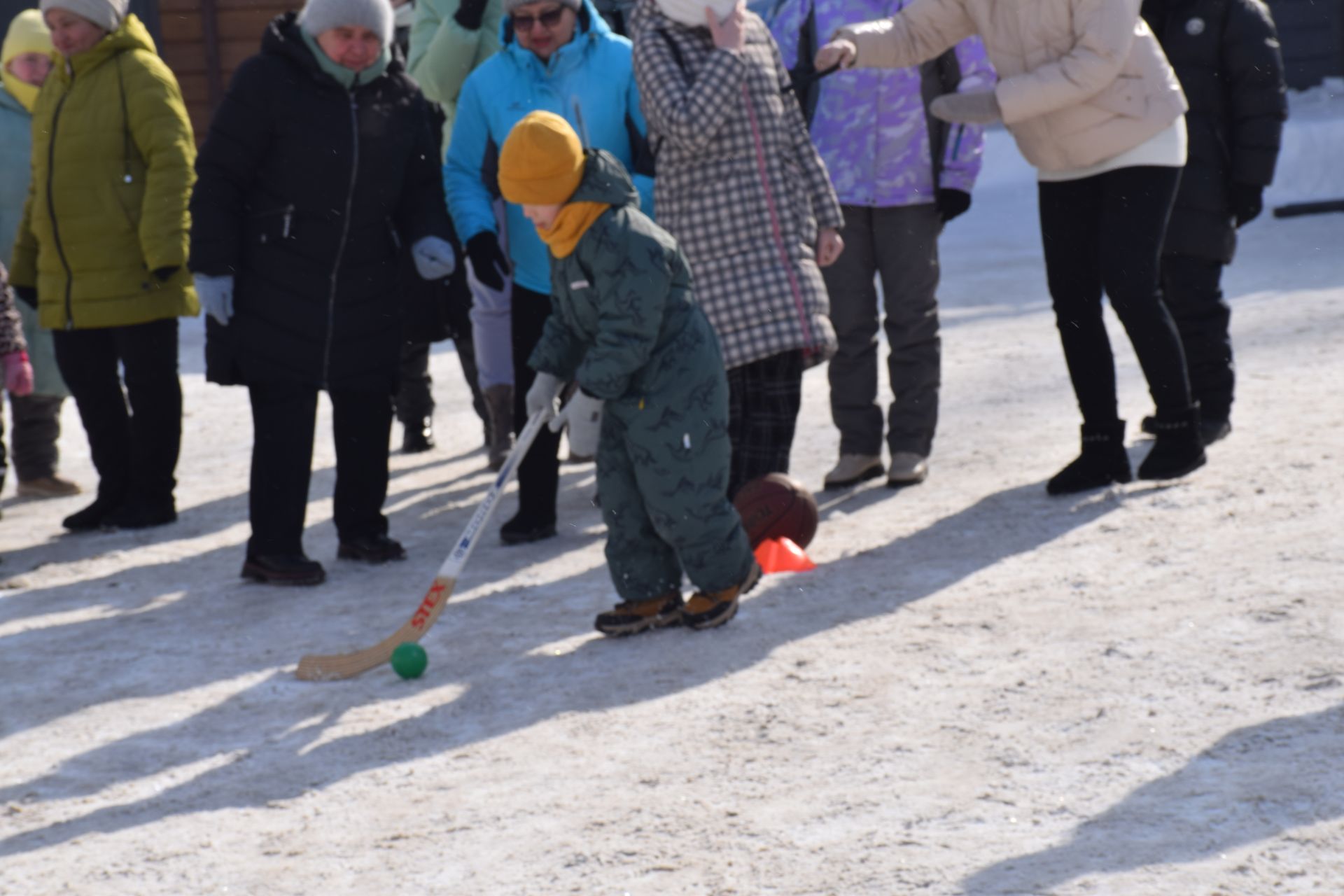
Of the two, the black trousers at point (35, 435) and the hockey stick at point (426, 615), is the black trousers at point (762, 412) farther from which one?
the black trousers at point (35, 435)

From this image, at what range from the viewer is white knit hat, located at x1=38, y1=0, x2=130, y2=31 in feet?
19.8

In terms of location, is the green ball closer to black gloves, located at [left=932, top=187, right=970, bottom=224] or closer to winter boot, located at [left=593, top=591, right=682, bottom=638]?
winter boot, located at [left=593, top=591, right=682, bottom=638]

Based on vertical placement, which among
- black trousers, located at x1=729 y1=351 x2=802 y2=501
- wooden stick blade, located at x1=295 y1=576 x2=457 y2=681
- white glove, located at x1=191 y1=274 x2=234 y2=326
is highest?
white glove, located at x1=191 y1=274 x2=234 y2=326

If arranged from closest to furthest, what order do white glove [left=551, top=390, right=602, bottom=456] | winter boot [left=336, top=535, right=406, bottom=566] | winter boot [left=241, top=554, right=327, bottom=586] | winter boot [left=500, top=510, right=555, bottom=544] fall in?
1. winter boot [left=241, top=554, right=327, bottom=586]
2. winter boot [left=336, top=535, right=406, bottom=566]
3. winter boot [left=500, top=510, right=555, bottom=544]
4. white glove [left=551, top=390, right=602, bottom=456]

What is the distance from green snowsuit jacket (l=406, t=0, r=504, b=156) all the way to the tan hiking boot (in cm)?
194

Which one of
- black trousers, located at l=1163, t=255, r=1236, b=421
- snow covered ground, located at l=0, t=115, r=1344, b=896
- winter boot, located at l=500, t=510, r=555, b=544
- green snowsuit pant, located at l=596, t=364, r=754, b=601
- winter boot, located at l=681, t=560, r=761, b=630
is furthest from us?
black trousers, located at l=1163, t=255, r=1236, b=421

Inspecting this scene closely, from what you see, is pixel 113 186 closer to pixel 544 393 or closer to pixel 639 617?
pixel 544 393

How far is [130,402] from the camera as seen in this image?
6.49m

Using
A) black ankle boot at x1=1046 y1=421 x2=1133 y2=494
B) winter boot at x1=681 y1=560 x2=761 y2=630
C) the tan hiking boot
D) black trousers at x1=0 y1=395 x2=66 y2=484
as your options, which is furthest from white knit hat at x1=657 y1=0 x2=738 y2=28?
the tan hiking boot

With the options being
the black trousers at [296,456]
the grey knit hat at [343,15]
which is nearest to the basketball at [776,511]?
the black trousers at [296,456]

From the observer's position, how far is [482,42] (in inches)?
264

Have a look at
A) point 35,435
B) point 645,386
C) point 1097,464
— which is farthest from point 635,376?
point 35,435

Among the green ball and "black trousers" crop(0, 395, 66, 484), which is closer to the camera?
the green ball

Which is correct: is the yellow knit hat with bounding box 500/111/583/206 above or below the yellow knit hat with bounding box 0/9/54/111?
below
